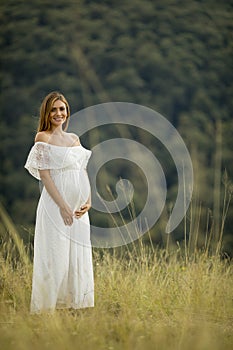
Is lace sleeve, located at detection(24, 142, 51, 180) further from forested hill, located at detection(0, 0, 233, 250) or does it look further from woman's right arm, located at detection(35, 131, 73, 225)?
forested hill, located at detection(0, 0, 233, 250)

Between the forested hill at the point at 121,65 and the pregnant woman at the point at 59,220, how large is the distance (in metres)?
5.17

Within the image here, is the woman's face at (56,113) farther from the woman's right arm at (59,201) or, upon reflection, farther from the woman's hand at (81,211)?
the woman's hand at (81,211)

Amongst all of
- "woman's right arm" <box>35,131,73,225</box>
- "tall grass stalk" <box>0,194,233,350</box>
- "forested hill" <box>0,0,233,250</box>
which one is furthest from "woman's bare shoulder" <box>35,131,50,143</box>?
"forested hill" <box>0,0,233,250</box>

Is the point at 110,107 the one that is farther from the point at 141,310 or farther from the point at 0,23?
the point at 141,310

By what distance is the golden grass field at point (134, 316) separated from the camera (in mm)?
3082

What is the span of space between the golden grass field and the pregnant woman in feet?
0.41

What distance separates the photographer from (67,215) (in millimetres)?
3768

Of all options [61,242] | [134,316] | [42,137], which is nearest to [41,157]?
[42,137]

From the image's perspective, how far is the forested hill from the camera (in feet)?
30.7

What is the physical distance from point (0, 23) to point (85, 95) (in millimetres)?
1793

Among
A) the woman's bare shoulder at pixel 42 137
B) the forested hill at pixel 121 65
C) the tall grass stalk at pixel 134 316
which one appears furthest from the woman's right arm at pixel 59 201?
the forested hill at pixel 121 65

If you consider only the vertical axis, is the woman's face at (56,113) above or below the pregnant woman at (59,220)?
above

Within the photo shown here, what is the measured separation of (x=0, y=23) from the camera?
394 inches

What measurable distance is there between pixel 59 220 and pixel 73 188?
20 centimetres
